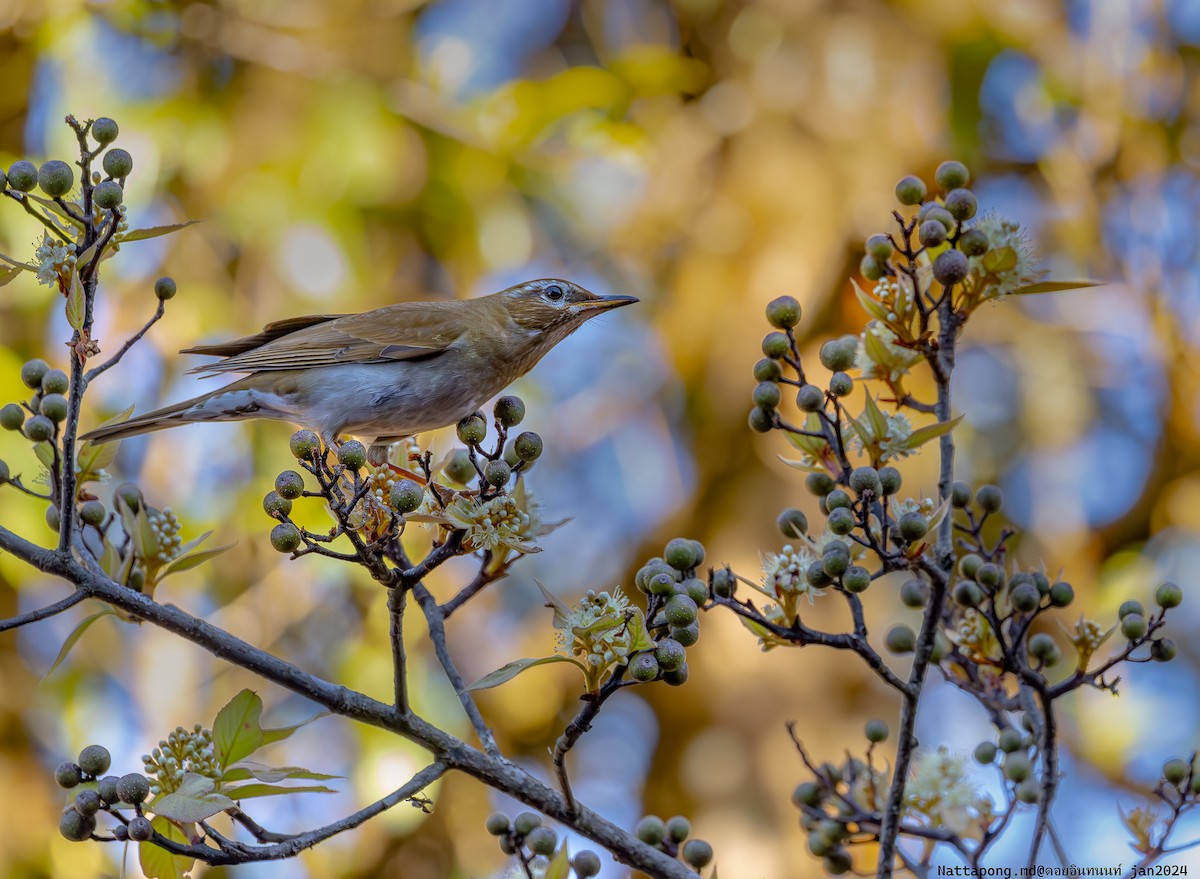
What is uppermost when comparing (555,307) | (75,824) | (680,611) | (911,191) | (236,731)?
(555,307)

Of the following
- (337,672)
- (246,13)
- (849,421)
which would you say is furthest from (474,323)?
(246,13)

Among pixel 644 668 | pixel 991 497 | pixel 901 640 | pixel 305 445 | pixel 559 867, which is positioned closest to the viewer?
pixel 644 668

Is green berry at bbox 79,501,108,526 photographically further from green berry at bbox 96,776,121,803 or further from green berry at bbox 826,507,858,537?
green berry at bbox 826,507,858,537

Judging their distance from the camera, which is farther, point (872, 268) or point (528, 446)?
point (872, 268)

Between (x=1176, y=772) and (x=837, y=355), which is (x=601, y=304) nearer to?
(x=837, y=355)

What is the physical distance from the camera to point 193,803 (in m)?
1.86

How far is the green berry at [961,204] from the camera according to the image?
2.27m

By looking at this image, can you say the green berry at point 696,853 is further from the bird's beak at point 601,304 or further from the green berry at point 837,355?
the bird's beak at point 601,304

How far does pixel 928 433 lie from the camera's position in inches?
80.3

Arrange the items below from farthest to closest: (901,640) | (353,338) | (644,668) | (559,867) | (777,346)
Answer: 1. (353,338)
2. (901,640)
3. (777,346)
4. (559,867)
5. (644,668)

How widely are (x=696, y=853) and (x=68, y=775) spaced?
1237mm

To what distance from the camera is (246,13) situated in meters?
7.16

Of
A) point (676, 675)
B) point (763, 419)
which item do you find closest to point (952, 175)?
point (763, 419)

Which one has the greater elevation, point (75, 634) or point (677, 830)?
point (677, 830)
